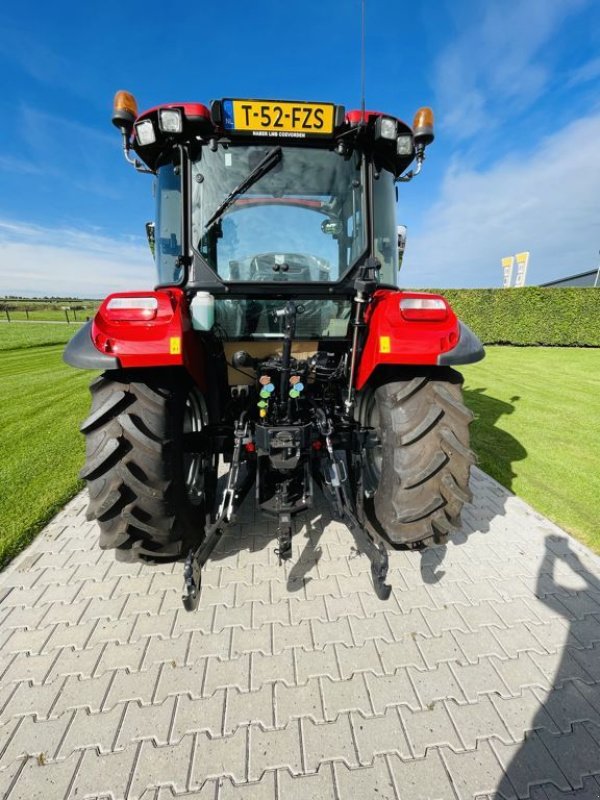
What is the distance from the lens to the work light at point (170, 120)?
2.10 metres

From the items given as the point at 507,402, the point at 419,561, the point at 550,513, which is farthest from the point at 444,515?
the point at 507,402

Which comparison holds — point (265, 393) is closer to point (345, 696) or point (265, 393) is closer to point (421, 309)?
point (421, 309)

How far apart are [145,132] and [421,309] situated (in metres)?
1.87

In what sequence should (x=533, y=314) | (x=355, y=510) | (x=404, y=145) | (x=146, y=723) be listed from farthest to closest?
1. (x=533, y=314)
2. (x=355, y=510)
3. (x=404, y=145)
4. (x=146, y=723)

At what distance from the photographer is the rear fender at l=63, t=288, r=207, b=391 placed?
188 cm

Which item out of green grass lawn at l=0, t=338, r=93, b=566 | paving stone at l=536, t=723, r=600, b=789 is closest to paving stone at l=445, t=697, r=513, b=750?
paving stone at l=536, t=723, r=600, b=789

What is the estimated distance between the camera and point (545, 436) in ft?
17.2

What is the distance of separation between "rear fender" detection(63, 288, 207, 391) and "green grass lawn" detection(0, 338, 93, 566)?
1822mm

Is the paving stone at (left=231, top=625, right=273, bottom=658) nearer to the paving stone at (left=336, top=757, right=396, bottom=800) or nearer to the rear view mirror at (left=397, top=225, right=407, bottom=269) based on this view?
the paving stone at (left=336, top=757, right=396, bottom=800)

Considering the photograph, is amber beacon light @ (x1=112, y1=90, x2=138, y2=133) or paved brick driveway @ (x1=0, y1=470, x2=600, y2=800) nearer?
paved brick driveway @ (x1=0, y1=470, x2=600, y2=800)

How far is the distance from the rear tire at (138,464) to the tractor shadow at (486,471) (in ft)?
5.15

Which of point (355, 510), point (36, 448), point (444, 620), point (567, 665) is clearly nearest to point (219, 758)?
point (444, 620)

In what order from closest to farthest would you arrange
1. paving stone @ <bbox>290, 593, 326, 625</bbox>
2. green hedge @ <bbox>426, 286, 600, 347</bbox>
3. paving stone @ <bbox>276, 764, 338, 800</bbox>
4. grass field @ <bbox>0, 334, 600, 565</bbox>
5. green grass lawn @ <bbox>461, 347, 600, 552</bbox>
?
paving stone @ <bbox>276, 764, 338, 800</bbox> < paving stone @ <bbox>290, 593, 326, 625</bbox> < grass field @ <bbox>0, 334, 600, 565</bbox> < green grass lawn @ <bbox>461, 347, 600, 552</bbox> < green hedge @ <bbox>426, 286, 600, 347</bbox>

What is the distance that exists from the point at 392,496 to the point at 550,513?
1997 mm
